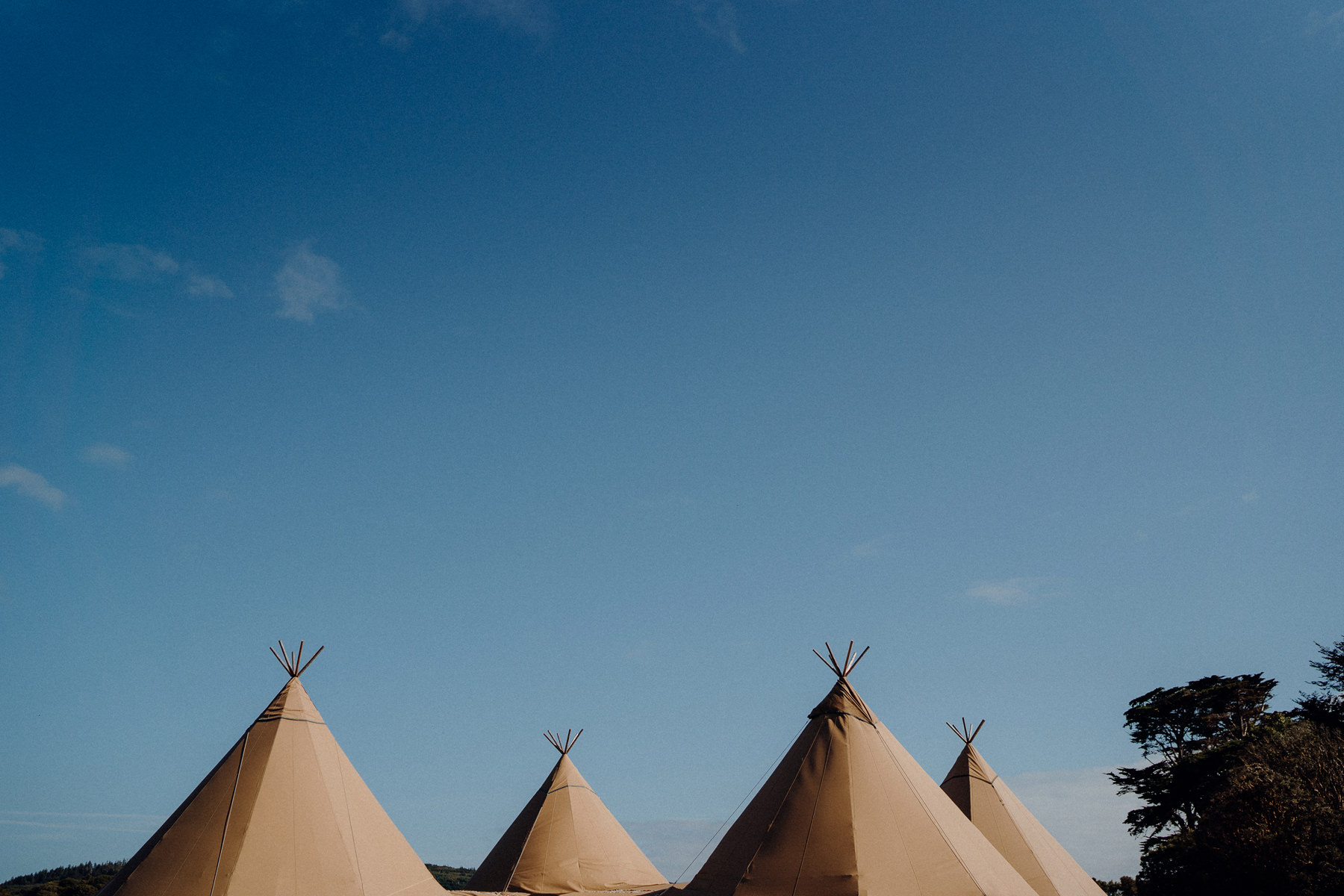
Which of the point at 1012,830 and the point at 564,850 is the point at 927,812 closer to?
the point at 1012,830

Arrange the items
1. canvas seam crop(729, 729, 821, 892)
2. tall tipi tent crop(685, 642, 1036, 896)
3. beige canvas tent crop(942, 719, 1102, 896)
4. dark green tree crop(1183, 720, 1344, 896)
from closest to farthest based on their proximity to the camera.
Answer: tall tipi tent crop(685, 642, 1036, 896) → canvas seam crop(729, 729, 821, 892) → dark green tree crop(1183, 720, 1344, 896) → beige canvas tent crop(942, 719, 1102, 896)

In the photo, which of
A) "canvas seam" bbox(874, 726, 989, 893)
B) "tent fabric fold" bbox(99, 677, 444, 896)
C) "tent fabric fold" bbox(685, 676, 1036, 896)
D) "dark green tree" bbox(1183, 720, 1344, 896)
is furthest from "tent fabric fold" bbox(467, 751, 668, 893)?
"dark green tree" bbox(1183, 720, 1344, 896)

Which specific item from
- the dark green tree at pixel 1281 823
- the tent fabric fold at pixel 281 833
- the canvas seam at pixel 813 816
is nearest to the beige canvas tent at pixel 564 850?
the tent fabric fold at pixel 281 833

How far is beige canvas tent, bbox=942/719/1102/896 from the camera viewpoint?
15766 millimetres

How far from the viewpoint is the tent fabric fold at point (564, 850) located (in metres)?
19.2

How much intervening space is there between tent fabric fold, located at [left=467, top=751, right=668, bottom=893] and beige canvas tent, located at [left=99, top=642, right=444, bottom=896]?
644 cm

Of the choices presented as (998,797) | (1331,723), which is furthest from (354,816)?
(1331,723)

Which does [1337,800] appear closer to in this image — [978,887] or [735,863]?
[978,887]

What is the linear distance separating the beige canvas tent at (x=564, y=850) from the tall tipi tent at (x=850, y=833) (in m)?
9.46

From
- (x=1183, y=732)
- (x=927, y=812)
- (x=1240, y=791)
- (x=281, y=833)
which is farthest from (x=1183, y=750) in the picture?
(x=281, y=833)

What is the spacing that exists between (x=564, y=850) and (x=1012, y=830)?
10527 mm

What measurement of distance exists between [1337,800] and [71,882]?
124 ft

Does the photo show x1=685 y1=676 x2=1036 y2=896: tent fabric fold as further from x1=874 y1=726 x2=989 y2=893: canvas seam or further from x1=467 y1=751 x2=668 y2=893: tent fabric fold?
x1=467 y1=751 x2=668 y2=893: tent fabric fold

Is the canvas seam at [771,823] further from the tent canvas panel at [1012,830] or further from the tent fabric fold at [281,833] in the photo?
the tent canvas panel at [1012,830]
